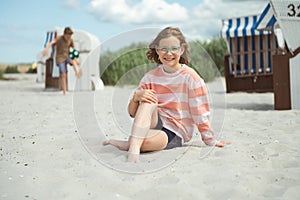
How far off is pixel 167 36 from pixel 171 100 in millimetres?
466

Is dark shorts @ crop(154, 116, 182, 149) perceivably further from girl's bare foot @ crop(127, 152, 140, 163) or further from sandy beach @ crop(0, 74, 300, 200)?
girl's bare foot @ crop(127, 152, 140, 163)

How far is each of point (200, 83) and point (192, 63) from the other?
0.37m

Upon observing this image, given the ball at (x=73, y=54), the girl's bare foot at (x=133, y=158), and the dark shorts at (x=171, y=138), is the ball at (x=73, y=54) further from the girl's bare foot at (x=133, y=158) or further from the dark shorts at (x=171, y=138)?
the girl's bare foot at (x=133, y=158)

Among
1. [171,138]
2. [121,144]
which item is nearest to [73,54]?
[121,144]

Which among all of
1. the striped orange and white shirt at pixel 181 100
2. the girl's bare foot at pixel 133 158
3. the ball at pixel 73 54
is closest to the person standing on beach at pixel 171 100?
the striped orange and white shirt at pixel 181 100

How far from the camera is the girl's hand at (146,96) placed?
8.54 ft

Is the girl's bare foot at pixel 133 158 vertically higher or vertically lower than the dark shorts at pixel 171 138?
lower

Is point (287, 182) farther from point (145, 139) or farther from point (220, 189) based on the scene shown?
point (145, 139)

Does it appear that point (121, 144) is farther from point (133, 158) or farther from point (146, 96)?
point (146, 96)

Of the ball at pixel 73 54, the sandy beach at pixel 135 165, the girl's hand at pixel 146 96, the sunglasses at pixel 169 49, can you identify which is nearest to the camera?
the sandy beach at pixel 135 165

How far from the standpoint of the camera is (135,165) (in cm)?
241

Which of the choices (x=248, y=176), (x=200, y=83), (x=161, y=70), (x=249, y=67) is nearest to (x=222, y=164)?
(x=248, y=176)

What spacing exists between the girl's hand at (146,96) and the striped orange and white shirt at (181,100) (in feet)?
0.38

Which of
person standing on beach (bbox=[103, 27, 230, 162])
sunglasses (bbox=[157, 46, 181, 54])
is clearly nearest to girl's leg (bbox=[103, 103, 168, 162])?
person standing on beach (bbox=[103, 27, 230, 162])
